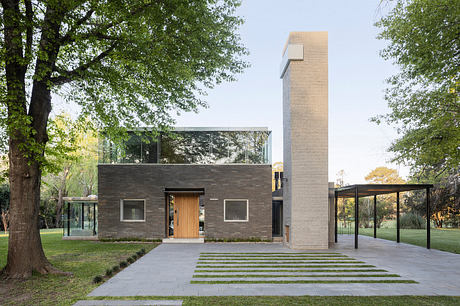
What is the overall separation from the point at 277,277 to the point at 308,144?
6919 millimetres

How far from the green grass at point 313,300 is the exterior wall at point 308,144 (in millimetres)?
7090

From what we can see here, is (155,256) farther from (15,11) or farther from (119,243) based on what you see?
(15,11)

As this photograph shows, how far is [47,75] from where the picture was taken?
29.9 ft

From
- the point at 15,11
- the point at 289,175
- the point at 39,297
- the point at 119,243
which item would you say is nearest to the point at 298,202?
the point at 289,175

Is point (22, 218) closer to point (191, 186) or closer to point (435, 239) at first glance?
point (191, 186)

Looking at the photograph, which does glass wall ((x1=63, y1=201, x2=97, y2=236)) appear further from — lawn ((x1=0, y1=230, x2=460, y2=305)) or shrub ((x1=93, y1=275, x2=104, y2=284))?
shrub ((x1=93, y1=275, x2=104, y2=284))

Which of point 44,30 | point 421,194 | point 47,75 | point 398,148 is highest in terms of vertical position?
point 44,30

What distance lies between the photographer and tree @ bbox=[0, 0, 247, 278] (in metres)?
8.43

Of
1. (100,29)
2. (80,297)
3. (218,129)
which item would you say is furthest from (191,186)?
(80,297)

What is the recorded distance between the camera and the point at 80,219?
18.0m

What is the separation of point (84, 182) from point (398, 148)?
25267mm

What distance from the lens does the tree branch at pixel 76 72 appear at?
30.8 ft

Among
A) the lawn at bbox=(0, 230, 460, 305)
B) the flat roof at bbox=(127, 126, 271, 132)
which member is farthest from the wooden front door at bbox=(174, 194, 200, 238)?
the lawn at bbox=(0, 230, 460, 305)

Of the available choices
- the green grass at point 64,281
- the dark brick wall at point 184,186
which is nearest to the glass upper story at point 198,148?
the dark brick wall at point 184,186
